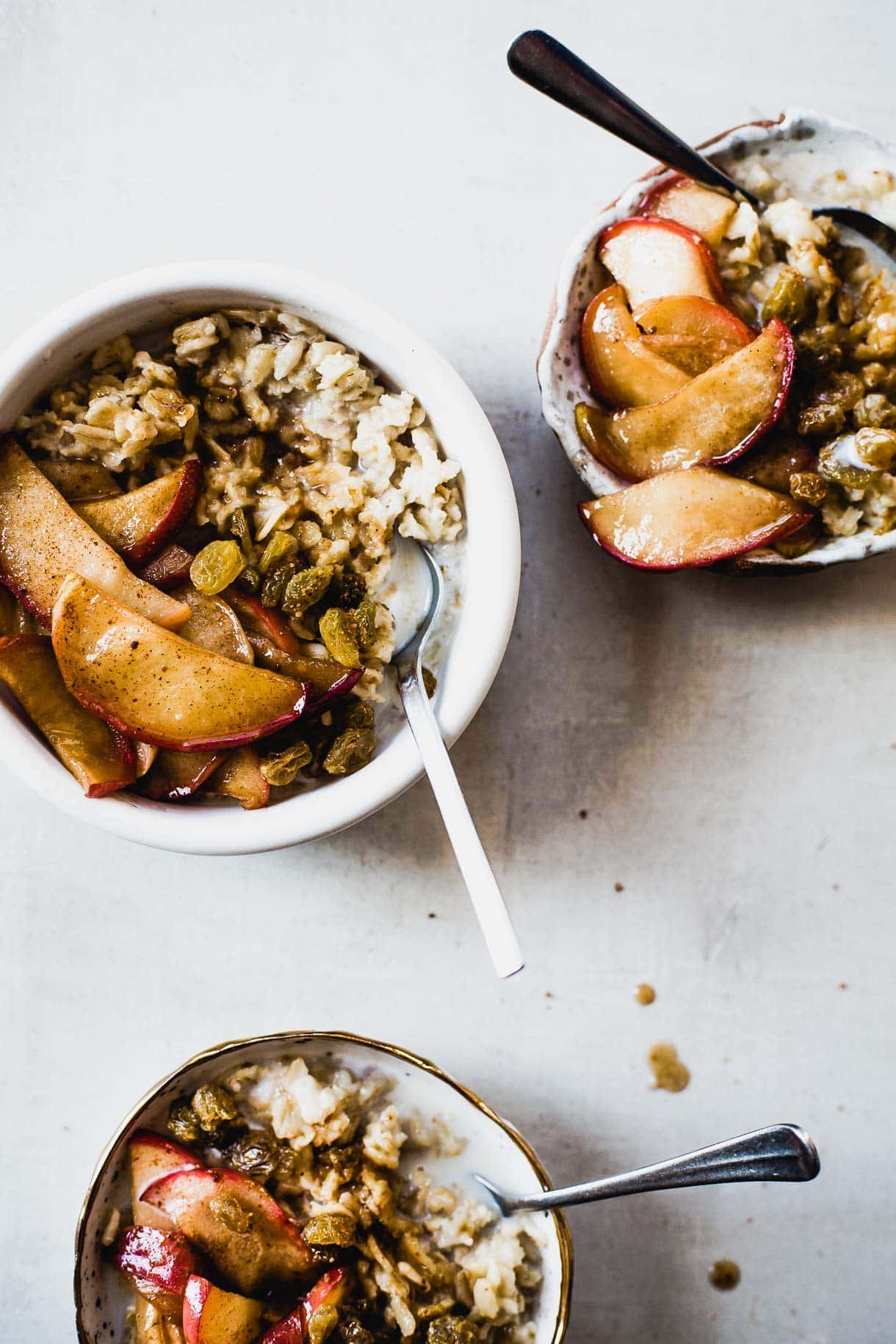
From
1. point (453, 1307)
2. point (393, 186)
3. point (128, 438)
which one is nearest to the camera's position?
point (128, 438)

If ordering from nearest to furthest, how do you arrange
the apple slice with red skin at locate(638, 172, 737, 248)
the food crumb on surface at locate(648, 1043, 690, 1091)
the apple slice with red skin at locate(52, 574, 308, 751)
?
the apple slice with red skin at locate(52, 574, 308, 751) → the apple slice with red skin at locate(638, 172, 737, 248) → the food crumb on surface at locate(648, 1043, 690, 1091)

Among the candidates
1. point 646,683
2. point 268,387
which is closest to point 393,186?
point 268,387

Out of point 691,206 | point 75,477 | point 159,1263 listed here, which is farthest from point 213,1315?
point 691,206

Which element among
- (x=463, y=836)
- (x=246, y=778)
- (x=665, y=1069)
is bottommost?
(x=665, y=1069)

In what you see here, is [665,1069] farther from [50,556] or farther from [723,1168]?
[50,556]

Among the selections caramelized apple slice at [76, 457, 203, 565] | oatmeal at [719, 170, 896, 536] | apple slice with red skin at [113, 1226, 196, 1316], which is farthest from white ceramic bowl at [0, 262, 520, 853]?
apple slice with red skin at [113, 1226, 196, 1316]

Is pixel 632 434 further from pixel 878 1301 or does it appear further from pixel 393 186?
pixel 878 1301

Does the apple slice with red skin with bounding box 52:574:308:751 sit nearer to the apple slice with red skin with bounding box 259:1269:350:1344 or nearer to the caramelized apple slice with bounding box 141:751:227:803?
the caramelized apple slice with bounding box 141:751:227:803
